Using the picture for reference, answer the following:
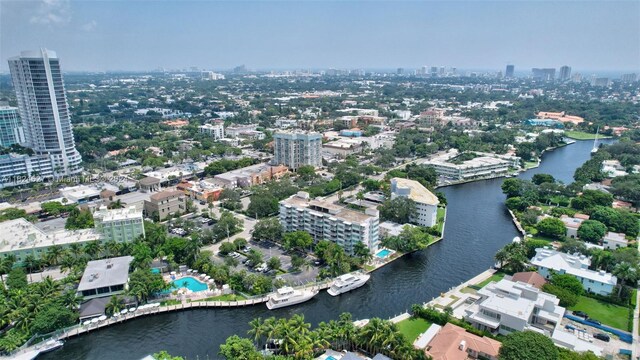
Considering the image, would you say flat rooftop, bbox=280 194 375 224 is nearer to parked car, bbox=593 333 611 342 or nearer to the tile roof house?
the tile roof house

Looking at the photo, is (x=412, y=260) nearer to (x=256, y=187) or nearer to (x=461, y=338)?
(x=461, y=338)

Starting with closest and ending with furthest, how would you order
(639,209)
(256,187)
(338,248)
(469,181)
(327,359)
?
(327,359)
(338,248)
(639,209)
(256,187)
(469,181)

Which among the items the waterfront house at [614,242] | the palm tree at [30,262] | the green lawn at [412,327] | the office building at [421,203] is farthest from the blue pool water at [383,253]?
the palm tree at [30,262]

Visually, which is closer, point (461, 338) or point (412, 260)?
point (461, 338)

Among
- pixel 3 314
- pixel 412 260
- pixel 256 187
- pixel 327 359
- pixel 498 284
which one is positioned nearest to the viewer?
pixel 327 359

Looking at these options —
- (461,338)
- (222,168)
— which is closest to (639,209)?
(461,338)

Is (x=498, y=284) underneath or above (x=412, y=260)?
above
